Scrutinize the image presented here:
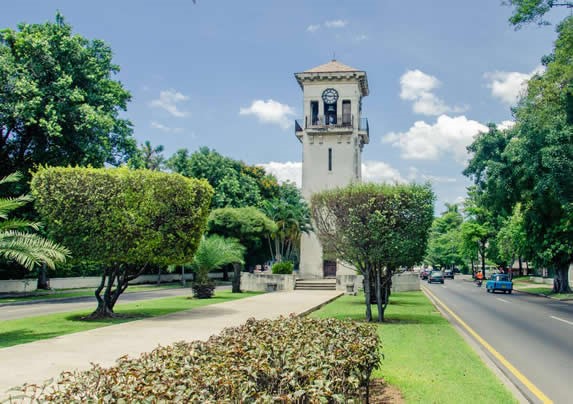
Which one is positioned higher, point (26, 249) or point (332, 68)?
point (332, 68)

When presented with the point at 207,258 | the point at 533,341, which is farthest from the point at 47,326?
the point at 207,258

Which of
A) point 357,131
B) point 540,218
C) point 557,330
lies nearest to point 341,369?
point 557,330

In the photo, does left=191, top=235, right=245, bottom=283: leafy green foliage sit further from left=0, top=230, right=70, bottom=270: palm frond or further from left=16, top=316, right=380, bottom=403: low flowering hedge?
left=16, top=316, right=380, bottom=403: low flowering hedge

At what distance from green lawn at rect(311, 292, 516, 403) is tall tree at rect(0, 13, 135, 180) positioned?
1909 centimetres

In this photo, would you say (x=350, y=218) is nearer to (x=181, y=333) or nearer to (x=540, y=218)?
(x=181, y=333)

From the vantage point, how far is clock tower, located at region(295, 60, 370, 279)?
1712 inches

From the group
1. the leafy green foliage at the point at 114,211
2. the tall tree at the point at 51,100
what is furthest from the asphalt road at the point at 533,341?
the tall tree at the point at 51,100

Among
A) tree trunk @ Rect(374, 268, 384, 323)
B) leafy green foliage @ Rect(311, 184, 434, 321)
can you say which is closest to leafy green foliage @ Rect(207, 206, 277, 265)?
tree trunk @ Rect(374, 268, 384, 323)

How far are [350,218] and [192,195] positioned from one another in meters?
5.62

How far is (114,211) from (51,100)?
11952 mm

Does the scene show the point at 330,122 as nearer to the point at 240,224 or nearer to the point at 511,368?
the point at 240,224

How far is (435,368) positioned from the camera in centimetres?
936

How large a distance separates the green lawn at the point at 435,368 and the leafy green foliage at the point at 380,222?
8.14 feet

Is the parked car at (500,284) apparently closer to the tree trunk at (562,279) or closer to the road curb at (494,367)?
the tree trunk at (562,279)
